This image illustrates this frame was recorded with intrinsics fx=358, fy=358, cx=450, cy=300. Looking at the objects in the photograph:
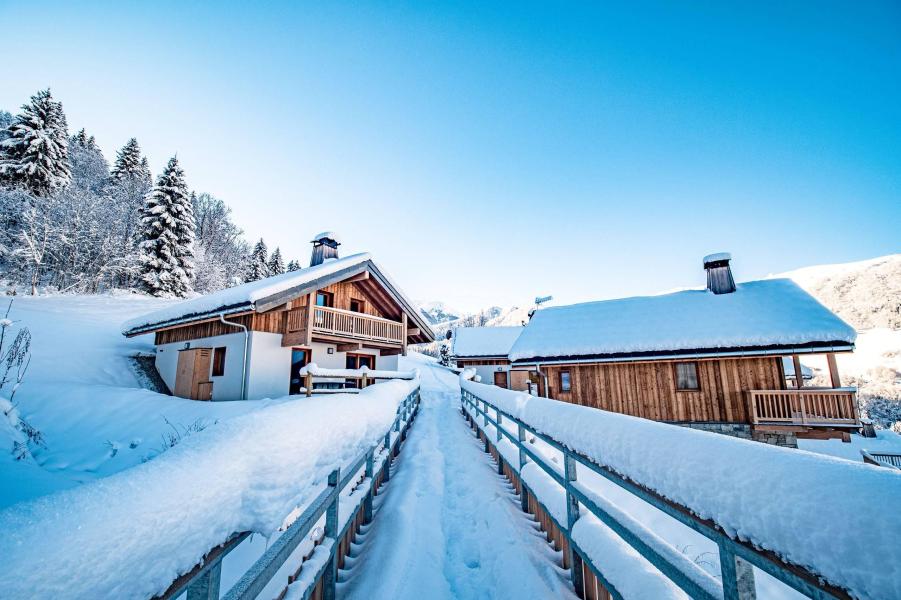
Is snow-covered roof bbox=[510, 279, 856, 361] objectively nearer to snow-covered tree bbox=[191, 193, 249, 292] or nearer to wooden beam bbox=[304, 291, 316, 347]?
wooden beam bbox=[304, 291, 316, 347]

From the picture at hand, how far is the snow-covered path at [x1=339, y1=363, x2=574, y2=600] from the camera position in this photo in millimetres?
2988

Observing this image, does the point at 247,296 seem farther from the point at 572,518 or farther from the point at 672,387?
the point at 672,387

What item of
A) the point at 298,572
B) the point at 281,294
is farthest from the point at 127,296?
the point at 298,572

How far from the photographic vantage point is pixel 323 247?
20297 mm

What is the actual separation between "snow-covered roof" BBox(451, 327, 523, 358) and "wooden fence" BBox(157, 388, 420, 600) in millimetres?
28382

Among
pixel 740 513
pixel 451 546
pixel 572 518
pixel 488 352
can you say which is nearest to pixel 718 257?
pixel 572 518

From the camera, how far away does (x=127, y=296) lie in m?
26.0

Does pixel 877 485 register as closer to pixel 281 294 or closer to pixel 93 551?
pixel 93 551

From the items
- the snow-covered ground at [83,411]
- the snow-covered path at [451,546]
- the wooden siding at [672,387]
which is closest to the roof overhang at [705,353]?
the wooden siding at [672,387]

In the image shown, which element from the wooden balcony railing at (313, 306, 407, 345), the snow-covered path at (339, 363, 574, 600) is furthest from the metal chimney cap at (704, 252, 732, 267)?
the snow-covered path at (339, 363, 574, 600)

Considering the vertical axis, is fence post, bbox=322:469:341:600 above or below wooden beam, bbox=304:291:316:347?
below

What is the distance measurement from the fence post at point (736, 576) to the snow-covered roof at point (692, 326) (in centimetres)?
1433

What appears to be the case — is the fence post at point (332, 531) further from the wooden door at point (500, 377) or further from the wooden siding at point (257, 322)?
the wooden door at point (500, 377)

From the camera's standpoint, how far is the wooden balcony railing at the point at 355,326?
14.1 meters
